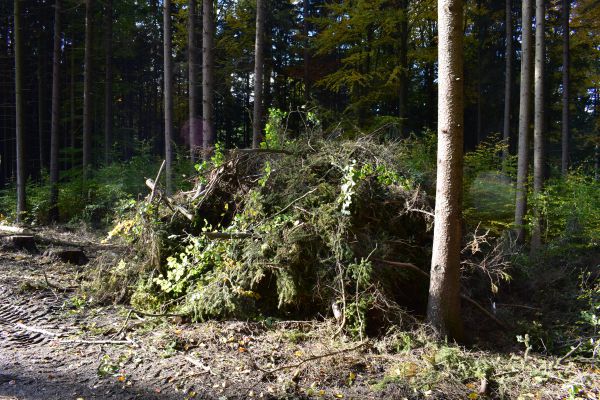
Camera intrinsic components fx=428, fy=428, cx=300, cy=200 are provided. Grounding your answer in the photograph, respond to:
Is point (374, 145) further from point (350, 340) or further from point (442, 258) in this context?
point (350, 340)

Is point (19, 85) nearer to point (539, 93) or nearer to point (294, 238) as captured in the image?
point (294, 238)

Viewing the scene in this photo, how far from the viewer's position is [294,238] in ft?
17.3

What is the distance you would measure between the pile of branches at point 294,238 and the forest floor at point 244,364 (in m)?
0.35

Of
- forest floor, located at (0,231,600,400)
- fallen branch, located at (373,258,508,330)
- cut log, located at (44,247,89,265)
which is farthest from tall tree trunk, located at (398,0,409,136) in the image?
forest floor, located at (0,231,600,400)

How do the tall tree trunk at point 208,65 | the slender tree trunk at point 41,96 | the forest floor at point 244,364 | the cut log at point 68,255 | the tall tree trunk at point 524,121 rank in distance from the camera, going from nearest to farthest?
the forest floor at point 244,364
the cut log at point 68,255
the tall tree trunk at point 524,121
the tall tree trunk at point 208,65
the slender tree trunk at point 41,96

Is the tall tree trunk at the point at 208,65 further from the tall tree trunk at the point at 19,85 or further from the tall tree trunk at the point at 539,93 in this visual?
the tall tree trunk at the point at 539,93

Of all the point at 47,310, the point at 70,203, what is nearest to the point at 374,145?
the point at 47,310

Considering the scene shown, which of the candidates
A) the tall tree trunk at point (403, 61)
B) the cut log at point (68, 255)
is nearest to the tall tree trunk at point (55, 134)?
the cut log at point (68, 255)

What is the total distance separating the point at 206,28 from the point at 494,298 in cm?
1070

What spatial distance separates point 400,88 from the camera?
16859 mm

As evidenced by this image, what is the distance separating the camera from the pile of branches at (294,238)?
516 cm

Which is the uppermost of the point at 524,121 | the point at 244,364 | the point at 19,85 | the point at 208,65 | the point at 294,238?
the point at 208,65

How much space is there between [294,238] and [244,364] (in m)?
1.68

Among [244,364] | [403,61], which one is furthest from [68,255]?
[403,61]
